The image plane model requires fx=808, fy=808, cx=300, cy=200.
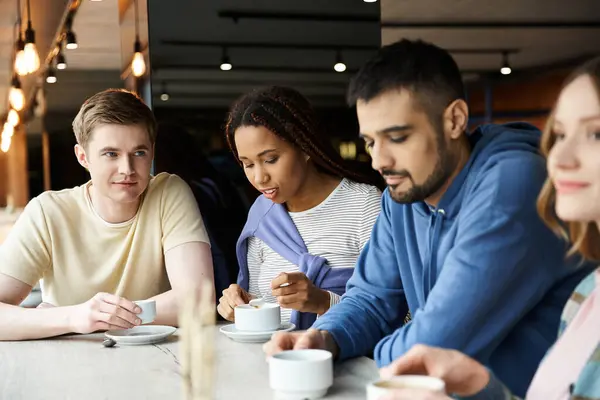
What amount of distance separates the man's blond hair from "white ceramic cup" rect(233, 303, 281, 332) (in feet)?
2.61

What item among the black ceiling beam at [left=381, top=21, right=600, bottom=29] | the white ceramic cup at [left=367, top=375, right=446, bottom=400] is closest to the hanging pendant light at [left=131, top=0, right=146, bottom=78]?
the white ceramic cup at [left=367, top=375, right=446, bottom=400]

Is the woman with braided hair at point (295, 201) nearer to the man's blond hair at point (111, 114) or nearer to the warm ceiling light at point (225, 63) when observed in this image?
the man's blond hair at point (111, 114)

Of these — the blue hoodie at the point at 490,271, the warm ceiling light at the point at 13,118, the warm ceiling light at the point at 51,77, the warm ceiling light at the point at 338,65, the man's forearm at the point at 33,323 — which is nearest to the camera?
the blue hoodie at the point at 490,271

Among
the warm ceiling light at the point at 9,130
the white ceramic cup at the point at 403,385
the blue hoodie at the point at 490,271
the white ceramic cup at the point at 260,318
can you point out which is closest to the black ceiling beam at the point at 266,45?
the white ceramic cup at the point at 260,318

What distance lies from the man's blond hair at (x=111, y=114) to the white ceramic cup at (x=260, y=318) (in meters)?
0.79

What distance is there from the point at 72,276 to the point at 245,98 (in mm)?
815

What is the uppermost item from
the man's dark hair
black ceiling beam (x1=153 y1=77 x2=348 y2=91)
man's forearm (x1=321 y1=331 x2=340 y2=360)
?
black ceiling beam (x1=153 y1=77 x2=348 y2=91)

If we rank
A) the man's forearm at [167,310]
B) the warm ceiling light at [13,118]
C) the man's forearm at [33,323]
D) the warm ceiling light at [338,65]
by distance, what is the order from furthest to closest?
the warm ceiling light at [13,118] → the warm ceiling light at [338,65] → the man's forearm at [167,310] → the man's forearm at [33,323]

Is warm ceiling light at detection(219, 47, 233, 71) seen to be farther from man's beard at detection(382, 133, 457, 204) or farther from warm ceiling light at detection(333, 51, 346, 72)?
man's beard at detection(382, 133, 457, 204)

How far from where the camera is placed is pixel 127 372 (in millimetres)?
1719

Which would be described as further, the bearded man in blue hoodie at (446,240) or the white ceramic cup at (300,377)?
the bearded man in blue hoodie at (446,240)

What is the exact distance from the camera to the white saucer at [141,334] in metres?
2.01

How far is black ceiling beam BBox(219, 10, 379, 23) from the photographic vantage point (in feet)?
10.4

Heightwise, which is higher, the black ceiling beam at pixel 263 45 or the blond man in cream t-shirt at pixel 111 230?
the black ceiling beam at pixel 263 45
